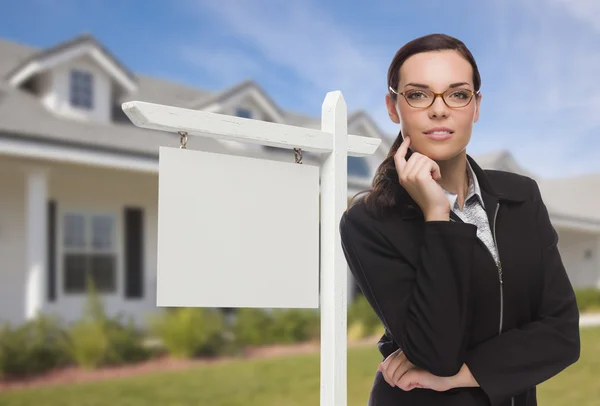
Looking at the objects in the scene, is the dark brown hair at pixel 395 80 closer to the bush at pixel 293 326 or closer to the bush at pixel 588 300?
the bush at pixel 293 326

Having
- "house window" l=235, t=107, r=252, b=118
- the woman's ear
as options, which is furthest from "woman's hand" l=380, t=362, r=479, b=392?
"house window" l=235, t=107, r=252, b=118

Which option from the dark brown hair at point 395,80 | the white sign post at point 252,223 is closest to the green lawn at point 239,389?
the white sign post at point 252,223

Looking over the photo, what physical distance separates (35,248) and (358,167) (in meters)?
7.57

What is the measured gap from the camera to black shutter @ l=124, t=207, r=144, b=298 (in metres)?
10.5

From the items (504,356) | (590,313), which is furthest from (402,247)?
(590,313)

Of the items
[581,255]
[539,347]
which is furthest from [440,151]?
[581,255]

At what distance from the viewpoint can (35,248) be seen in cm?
862

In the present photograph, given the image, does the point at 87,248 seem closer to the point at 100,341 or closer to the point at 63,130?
the point at 63,130

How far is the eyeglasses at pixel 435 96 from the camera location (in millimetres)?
1483

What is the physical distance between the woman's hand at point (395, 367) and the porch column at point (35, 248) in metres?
7.89

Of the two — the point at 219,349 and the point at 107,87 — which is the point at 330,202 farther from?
the point at 107,87

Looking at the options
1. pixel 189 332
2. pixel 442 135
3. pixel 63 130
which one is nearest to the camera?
pixel 442 135

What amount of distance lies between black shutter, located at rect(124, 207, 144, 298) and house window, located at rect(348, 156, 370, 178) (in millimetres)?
5020

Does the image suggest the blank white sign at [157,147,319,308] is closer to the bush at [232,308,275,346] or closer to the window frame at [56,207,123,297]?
the bush at [232,308,275,346]
